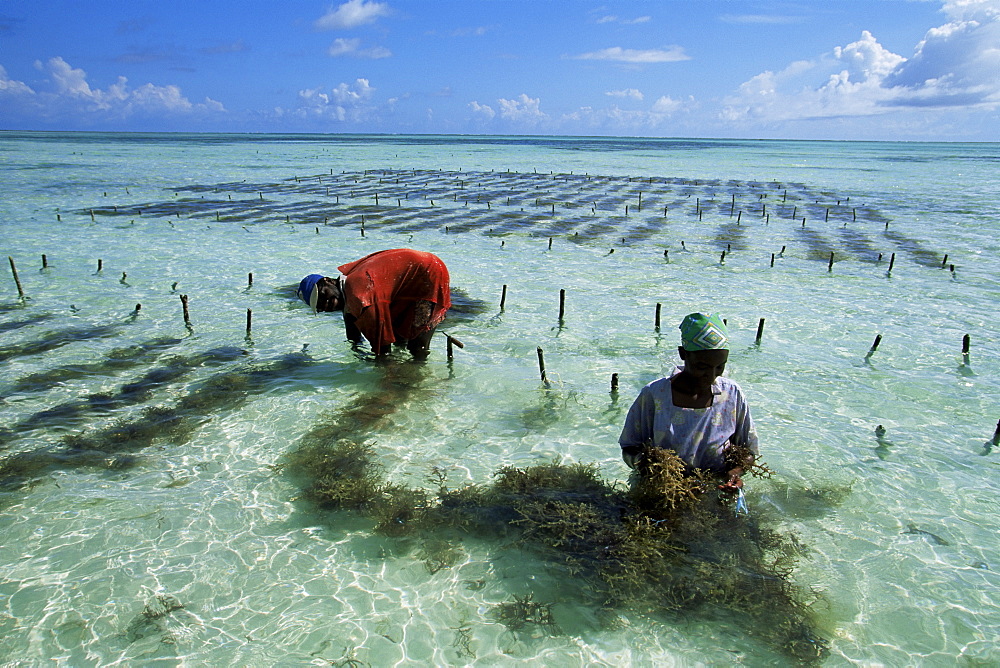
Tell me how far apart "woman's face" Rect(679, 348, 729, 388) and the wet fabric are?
18 centimetres

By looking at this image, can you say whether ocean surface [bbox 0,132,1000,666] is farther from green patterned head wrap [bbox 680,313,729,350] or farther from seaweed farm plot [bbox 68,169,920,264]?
seaweed farm plot [bbox 68,169,920,264]

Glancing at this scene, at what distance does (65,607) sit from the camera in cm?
439

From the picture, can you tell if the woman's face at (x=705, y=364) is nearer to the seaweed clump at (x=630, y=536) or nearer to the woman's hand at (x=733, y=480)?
the seaweed clump at (x=630, y=536)

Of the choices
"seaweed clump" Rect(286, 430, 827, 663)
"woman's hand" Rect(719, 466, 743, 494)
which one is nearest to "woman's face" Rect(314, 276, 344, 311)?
"seaweed clump" Rect(286, 430, 827, 663)

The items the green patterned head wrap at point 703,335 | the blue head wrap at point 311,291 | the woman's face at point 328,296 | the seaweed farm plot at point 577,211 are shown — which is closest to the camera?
the green patterned head wrap at point 703,335

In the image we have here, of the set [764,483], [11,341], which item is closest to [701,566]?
[764,483]

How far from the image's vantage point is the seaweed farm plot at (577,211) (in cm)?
2047

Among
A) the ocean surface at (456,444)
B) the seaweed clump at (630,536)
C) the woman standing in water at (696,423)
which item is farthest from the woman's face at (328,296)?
the woman standing in water at (696,423)

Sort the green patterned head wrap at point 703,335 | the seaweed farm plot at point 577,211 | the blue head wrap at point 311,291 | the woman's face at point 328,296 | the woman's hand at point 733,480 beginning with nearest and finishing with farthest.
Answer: the green patterned head wrap at point 703,335, the woman's hand at point 733,480, the blue head wrap at point 311,291, the woman's face at point 328,296, the seaweed farm plot at point 577,211

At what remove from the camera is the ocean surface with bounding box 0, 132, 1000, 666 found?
4.25 metres

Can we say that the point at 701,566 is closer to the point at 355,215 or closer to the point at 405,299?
the point at 405,299

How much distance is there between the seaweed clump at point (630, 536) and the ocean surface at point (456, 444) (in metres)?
0.09

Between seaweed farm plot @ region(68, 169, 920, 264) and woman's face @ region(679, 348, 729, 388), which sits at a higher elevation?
woman's face @ region(679, 348, 729, 388)

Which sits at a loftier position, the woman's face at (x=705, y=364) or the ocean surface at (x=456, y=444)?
the woman's face at (x=705, y=364)
